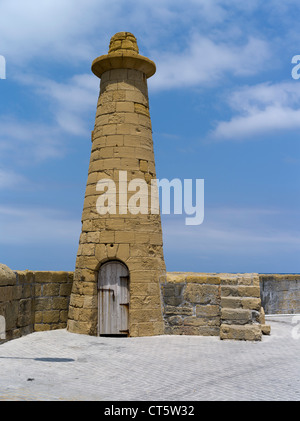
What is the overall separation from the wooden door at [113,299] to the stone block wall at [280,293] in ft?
19.4

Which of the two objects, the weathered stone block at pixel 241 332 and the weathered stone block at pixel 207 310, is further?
the weathered stone block at pixel 207 310

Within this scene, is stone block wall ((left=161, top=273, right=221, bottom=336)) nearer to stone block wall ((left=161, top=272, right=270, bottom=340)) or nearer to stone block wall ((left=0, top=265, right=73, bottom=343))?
stone block wall ((left=161, top=272, right=270, bottom=340))

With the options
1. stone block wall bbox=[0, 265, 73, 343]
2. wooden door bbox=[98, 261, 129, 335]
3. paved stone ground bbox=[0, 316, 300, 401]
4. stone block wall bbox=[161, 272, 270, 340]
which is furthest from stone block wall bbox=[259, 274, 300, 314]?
stone block wall bbox=[0, 265, 73, 343]

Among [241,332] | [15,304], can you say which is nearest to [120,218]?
[15,304]

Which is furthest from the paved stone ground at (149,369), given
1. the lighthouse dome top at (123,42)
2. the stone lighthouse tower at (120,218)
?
the lighthouse dome top at (123,42)

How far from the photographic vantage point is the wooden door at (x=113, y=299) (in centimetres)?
1084

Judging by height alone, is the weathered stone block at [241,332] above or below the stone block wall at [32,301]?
below

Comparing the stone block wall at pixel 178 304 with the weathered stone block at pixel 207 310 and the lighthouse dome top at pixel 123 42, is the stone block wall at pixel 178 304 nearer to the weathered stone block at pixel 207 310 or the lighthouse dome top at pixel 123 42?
the weathered stone block at pixel 207 310

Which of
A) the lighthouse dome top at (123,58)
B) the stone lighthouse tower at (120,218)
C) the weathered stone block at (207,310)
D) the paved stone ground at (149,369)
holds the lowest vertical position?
the paved stone ground at (149,369)

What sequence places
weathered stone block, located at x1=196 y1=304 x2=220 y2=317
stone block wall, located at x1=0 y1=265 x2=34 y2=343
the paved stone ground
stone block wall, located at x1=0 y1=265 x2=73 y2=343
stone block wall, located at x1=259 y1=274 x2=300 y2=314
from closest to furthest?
the paved stone ground, stone block wall, located at x1=0 y1=265 x2=34 y2=343, stone block wall, located at x1=0 y1=265 x2=73 y2=343, weathered stone block, located at x1=196 y1=304 x2=220 y2=317, stone block wall, located at x1=259 y1=274 x2=300 y2=314

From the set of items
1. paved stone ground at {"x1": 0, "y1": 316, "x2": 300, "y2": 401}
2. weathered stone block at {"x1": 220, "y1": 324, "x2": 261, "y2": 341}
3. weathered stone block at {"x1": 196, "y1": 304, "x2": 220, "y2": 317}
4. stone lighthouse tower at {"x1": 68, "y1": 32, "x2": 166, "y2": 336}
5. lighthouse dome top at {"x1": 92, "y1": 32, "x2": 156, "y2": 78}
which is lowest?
paved stone ground at {"x1": 0, "y1": 316, "x2": 300, "y2": 401}

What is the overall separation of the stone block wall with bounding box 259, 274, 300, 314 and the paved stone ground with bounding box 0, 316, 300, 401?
15.0ft

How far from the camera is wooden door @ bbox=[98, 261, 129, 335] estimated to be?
35.6 ft

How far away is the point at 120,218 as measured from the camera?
36.2 ft
